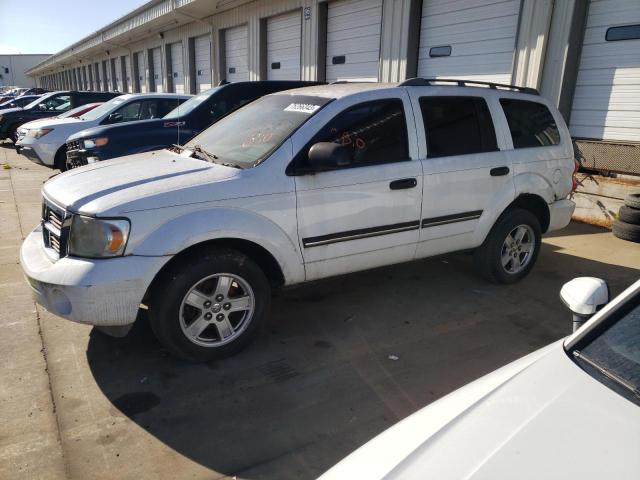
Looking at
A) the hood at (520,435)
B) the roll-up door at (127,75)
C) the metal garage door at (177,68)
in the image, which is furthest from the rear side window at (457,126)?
the roll-up door at (127,75)

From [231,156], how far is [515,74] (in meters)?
6.27

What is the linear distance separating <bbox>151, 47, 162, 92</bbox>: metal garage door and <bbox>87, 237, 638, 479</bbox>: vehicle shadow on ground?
74.5 feet

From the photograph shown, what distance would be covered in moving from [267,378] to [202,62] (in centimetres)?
1851

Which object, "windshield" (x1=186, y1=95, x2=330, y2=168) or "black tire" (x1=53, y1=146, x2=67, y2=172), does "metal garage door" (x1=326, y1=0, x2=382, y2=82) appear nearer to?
"black tire" (x1=53, y1=146, x2=67, y2=172)

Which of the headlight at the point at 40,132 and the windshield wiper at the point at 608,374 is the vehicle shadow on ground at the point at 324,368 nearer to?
the windshield wiper at the point at 608,374

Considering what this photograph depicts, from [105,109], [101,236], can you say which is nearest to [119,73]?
[105,109]

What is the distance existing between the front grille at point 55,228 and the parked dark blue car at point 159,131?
431 centimetres

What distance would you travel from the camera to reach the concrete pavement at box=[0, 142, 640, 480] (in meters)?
2.58

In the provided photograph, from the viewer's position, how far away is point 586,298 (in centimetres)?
205

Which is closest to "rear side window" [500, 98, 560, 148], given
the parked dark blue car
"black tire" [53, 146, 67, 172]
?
the parked dark blue car

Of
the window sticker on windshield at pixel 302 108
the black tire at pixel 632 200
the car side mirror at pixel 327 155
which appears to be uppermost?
the window sticker on windshield at pixel 302 108

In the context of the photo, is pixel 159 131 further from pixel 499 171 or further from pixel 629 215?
pixel 629 215

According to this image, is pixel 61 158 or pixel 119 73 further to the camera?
pixel 119 73

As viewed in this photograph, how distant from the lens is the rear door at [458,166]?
412 cm
